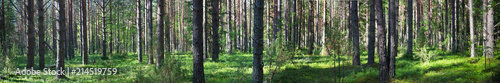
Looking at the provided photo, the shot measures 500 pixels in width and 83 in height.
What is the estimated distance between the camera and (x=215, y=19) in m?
13.4

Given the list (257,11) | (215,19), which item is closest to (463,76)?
(257,11)

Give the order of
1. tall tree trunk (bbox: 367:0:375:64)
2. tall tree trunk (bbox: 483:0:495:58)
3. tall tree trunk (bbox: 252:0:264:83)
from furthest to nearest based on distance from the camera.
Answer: tall tree trunk (bbox: 483:0:495:58), tall tree trunk (bbox: 367:0:375:64), tall tree trunk (bbox: 252:0:264:83)

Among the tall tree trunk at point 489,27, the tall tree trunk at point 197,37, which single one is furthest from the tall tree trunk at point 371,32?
the tall tree trunk at point 197,37

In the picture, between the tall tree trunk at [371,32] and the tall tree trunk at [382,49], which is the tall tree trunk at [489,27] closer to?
the tall tree trunk at [371,32]

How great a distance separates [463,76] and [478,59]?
384 centimetres

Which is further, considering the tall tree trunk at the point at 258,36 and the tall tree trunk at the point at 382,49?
the tall tree trunk at the point at 382,49

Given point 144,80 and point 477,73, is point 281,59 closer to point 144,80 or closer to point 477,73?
point 144,80

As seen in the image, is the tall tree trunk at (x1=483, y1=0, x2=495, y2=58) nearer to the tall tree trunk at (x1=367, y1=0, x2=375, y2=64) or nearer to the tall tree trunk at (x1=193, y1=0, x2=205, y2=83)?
the tall tree trunk at (x1=367, y1=0, x2=375, y2=64)

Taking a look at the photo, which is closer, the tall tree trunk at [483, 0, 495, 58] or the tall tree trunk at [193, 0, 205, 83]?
the tall tree trunk at [193, 0, 205, 83]

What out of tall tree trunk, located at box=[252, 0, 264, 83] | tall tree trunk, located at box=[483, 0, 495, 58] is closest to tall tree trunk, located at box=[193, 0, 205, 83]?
tall tree trunk, located at box=[252, 0, 264, 83]

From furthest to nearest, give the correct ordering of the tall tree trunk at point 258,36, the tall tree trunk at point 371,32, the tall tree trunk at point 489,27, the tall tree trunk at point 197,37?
the tall tree trunk at point 489,27 < the tall tree trunk at point 371,32 < the tall tree trunk at point 197,37 < the tall tree trunk at point 258,36

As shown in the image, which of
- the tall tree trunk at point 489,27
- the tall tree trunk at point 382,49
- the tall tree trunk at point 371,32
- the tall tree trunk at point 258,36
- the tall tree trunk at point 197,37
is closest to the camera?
the tall tree trunk at point 258,36

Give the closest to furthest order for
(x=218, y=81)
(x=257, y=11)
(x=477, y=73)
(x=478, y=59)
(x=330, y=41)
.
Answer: (x=257, y=11) → (x=330, y=41) → (x=477, y=73) → (x=218, y=81) → (x=478, y=59)

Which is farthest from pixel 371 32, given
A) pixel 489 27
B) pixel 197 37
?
pixel 197 37
